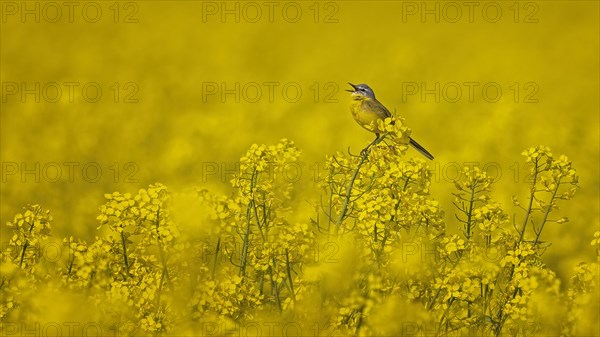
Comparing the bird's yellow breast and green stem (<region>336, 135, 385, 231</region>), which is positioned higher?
the bird's yellow breast

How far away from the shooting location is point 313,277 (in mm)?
4969

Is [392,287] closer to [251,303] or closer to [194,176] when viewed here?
[251,303]

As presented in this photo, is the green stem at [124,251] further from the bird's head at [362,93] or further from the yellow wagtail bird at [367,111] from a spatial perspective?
the bird's head at [362,93]

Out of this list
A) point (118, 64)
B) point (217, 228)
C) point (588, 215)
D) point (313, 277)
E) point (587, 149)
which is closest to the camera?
point (313, 277)

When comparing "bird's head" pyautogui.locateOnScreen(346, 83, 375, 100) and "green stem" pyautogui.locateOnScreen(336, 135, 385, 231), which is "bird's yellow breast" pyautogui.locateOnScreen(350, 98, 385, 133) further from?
"green stem" pyautogui.locateOnScreen(336, 135, 385, 231)

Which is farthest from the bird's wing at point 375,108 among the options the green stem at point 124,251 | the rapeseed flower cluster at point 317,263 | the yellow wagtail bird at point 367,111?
the green stem at point 124,251

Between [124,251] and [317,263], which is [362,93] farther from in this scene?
[124,251]

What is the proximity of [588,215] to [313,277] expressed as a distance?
4.70 meters

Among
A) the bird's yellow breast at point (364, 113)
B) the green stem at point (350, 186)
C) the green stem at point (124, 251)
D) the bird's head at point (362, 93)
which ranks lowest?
the green stem at point (124, 251)

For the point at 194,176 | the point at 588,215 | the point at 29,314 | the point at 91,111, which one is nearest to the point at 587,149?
the point at 588,215

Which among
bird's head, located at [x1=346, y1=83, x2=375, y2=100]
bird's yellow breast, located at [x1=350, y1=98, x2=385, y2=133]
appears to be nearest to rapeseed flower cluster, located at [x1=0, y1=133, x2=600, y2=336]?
bird's yellow breast, located at [x1=350, y1=98, x2=385, y2=133]

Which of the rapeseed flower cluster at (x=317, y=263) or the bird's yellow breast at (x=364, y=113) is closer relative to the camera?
the rapeseed flower cluster at (x=317, y=263)

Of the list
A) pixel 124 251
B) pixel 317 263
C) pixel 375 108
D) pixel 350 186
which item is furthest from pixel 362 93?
pixel 124 251

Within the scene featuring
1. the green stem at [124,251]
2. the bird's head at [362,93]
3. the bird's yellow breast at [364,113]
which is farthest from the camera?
the bird's head at [362,93]
